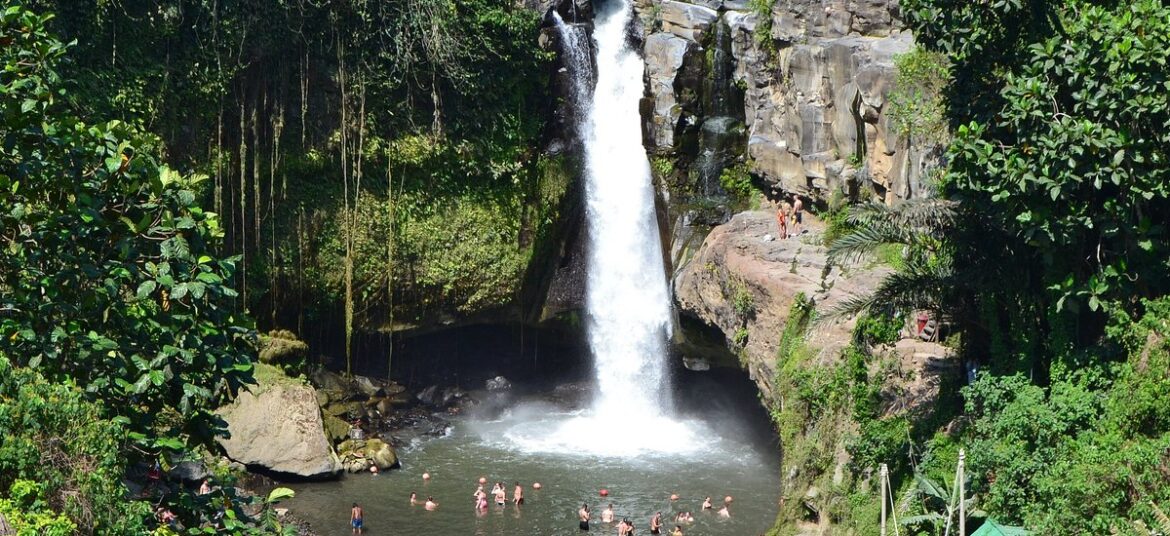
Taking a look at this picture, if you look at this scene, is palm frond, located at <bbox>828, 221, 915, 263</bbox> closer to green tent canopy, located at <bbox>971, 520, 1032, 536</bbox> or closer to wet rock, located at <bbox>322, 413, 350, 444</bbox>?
green tent canopy, located at <bbox>971, 520, 1032, 536</bbox>

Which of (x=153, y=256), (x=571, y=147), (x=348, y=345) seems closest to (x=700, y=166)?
(x=571, y=147)

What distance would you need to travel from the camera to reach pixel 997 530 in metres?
16.8

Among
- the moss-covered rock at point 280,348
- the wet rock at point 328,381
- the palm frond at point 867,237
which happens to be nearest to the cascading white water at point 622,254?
the wet rock at point 328,381

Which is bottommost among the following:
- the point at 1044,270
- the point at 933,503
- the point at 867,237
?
the point at 933,503

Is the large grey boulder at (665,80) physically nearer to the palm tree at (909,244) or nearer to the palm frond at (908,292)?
the palm tree at (909,244)

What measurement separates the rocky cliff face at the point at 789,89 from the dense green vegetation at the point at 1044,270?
453cm

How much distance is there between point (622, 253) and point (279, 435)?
10403 mm

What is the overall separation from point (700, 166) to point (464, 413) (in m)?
9.25

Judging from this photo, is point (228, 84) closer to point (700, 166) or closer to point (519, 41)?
point (519, 41)

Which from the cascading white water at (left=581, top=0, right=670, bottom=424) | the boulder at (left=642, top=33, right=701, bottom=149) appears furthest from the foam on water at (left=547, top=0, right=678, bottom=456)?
the boulder at (left=642, top=33, right=701, bottom=149)

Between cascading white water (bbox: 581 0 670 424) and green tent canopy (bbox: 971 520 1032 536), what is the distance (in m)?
15.7

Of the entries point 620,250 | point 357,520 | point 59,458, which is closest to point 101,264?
point 59,458

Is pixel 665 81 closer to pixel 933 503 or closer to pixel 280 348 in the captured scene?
pixel 280 348

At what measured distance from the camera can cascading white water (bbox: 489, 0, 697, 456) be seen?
107ft
